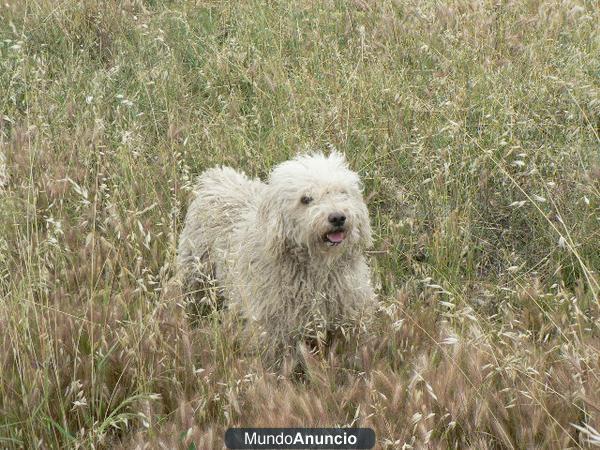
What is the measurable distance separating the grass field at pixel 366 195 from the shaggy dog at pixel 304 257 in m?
0.25

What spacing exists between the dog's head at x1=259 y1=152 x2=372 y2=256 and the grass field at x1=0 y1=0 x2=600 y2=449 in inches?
16.9

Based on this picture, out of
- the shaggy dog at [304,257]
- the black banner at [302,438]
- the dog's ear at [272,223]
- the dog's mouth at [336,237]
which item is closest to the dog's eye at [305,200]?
the shaggy dog at [304,257]

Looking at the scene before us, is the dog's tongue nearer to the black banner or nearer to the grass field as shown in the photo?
the grass field

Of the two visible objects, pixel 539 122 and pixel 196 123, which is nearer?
pixel 539 122

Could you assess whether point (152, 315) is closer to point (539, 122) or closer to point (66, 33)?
point (539, 122)

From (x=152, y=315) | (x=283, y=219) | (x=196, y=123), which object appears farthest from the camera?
(x=196, y=123)

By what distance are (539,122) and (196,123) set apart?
2.49 meters

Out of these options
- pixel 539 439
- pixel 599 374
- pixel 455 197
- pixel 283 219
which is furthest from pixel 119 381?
pixel 455 197

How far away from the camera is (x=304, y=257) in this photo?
4.49m

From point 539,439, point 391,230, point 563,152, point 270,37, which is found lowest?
point 539,439

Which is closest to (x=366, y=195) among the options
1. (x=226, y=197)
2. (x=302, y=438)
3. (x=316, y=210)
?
(x=226, y=197)

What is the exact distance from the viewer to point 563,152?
4922 mm

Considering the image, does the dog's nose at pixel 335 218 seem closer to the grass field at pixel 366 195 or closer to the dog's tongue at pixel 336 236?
the dog's tongue at pixel 336 236

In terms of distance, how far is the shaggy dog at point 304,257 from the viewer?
430cm
